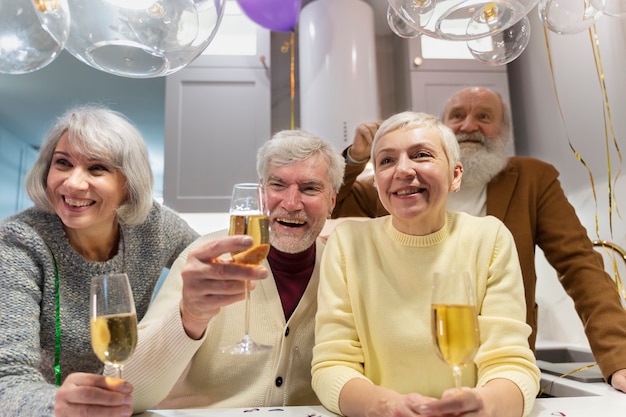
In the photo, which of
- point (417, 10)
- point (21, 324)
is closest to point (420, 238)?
point (417, 10)

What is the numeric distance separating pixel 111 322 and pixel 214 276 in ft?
0.56

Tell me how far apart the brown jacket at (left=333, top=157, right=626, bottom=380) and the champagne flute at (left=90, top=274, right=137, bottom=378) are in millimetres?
1101

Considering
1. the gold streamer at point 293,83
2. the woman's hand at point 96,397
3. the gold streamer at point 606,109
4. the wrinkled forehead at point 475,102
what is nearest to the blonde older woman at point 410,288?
the woman's hand at point 96,397

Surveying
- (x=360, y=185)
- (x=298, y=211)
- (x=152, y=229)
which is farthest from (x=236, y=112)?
(x=298, y=211)

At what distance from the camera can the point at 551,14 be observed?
1439 millimetres

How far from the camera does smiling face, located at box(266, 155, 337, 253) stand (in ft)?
4.34

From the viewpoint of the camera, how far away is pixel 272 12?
8.02ft

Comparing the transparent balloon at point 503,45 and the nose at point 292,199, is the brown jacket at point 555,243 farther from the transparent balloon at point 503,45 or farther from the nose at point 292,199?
the nose at point 292,199

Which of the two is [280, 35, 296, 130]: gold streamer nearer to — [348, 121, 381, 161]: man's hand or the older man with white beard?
[348, 121, 381, 161]: man's hand

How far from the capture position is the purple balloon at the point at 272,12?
2.40 m

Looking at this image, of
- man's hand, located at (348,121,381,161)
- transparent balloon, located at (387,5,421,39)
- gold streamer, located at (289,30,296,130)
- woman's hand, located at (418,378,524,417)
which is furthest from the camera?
gold streamer, located at (289,30,296,130)

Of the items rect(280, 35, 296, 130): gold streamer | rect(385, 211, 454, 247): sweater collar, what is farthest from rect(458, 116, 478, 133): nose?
rect(280, 35, 296, 130): gold streamer

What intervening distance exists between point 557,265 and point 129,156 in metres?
1.30

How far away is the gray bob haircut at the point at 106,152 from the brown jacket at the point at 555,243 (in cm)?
73
